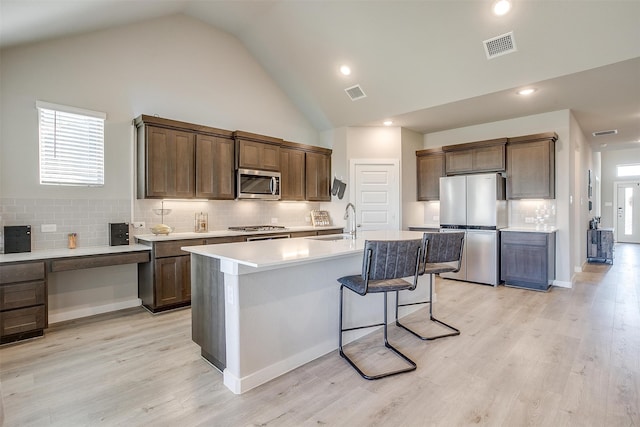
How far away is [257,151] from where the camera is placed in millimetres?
5141

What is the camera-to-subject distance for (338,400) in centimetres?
212

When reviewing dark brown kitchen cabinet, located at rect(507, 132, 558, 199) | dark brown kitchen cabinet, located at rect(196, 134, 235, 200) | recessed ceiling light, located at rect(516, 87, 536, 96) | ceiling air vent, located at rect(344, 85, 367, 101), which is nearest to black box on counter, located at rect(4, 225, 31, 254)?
dark brown kitchen cabinet, located at rect(196, 134, 235, 200)

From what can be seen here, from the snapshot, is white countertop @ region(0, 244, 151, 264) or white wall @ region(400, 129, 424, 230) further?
white wall @ region(400, 129, 424, 230)

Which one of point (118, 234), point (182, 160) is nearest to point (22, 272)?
point (118, 234)

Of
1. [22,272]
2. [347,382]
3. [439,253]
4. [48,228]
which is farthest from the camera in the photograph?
[48,228]

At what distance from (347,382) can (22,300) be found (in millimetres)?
3082

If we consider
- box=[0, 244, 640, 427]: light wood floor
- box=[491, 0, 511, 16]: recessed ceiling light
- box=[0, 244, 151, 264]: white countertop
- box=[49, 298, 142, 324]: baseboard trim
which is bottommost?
box=[0, 244, 640, 427]: light wood floor

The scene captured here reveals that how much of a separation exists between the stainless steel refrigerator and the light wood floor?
1.57 m

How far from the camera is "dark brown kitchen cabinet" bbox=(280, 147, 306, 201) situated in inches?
221

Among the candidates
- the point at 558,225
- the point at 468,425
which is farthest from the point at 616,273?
the point at 468,425

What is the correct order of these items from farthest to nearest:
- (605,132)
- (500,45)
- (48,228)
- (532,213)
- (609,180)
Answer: (609,180) < (605,132) < (532,213) < (500,45) < (48,228)

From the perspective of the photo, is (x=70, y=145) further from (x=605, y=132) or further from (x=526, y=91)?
(x=605, y=132)

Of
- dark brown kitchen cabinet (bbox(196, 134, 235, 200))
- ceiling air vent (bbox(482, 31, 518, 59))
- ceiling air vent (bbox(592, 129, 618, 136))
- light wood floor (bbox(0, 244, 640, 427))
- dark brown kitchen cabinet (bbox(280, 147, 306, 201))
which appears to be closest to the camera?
light wood floor (bbox(0, 244, 640, 427))

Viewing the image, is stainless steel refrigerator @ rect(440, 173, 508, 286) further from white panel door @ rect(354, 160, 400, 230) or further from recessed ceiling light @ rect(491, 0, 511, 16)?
recessed ceiling light @ rect(491, 0, 511, 16)
